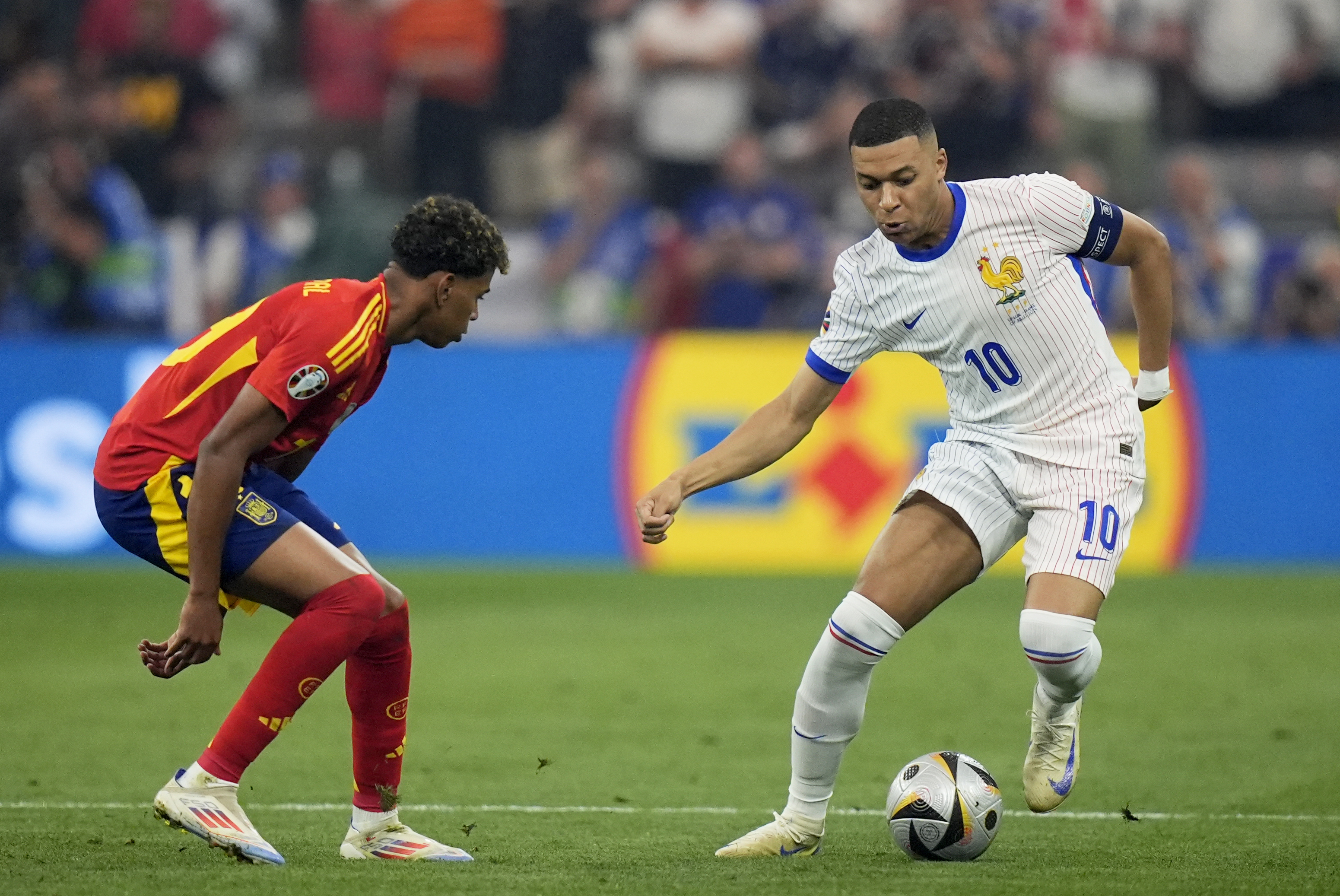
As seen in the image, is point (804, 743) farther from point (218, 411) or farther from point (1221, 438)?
point (1221, 438)

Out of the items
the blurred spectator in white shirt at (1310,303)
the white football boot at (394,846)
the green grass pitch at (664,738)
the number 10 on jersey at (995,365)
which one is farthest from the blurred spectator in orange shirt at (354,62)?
the white football boot at (394,846)

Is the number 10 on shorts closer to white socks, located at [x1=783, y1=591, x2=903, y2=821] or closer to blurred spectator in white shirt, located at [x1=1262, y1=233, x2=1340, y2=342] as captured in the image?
white socks, located at [x1=783, y1=591, x2=903, y2=821]

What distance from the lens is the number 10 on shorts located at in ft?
18.1

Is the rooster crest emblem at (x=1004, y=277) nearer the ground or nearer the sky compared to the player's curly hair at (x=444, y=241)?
nearer the ground

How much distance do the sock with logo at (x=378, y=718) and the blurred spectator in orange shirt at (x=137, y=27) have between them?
1204 centimetres

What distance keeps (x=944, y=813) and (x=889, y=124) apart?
205 cm

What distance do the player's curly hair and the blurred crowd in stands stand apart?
9396 millimetres

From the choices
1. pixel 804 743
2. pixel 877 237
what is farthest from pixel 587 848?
pixel 877 237

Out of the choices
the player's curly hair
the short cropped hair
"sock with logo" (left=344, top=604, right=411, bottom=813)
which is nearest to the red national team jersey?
the player's curly hair

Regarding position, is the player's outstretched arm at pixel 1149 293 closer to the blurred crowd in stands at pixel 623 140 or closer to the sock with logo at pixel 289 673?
the sock with logo at pixel 289 673

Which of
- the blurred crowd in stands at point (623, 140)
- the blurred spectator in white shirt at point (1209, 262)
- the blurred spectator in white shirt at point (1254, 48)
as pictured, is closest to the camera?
the blurred spectator in white shirt at point (1209, 262)

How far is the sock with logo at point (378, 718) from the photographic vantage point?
542 cm

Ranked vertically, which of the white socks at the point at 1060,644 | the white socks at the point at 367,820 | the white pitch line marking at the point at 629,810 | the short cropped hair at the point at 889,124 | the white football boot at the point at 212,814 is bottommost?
the white pitch line marking at the point at 629,810

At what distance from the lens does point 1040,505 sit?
18.5 feet
